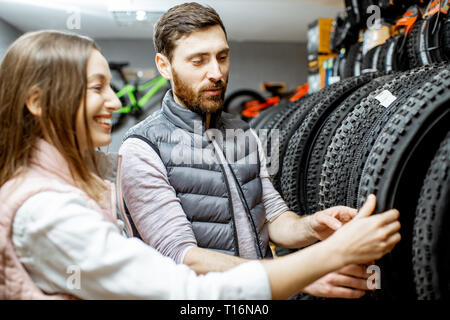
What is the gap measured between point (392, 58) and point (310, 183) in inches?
34.2

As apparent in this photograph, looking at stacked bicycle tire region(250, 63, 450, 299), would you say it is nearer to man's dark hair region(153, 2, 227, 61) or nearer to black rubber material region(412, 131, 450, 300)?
black rubber material region(412, 131, 450, 300)

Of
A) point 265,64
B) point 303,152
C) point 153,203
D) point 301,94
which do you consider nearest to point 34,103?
point 153,203

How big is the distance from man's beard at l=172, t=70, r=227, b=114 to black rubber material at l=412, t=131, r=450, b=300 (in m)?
0.66

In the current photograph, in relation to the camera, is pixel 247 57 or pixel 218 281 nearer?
pixel 218 281

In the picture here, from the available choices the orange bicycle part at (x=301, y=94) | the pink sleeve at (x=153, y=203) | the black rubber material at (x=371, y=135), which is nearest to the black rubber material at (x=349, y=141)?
the black rubber material at (x=371, y=135)

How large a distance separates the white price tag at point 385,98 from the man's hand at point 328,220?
363 millimetres

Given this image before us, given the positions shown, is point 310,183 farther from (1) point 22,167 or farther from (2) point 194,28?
(1) point 22,167

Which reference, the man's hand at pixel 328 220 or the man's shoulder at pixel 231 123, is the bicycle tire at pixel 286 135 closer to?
the man's shoulder at pixel 231 123

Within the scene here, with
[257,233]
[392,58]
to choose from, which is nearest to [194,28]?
[257,233]

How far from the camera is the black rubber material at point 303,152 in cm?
163

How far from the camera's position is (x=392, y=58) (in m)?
2.02

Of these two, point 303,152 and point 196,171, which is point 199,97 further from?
point 303,152

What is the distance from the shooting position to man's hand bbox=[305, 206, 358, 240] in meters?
Result: 1.08
